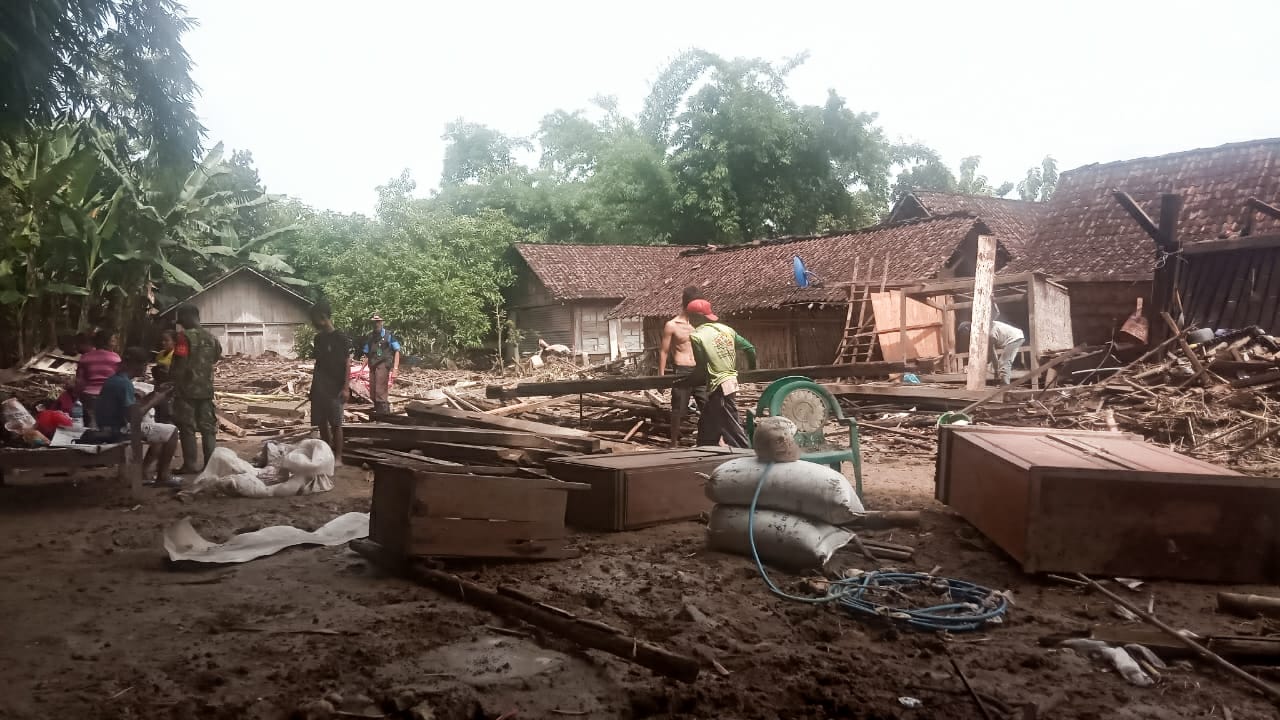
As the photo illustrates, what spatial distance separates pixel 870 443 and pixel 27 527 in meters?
9.05

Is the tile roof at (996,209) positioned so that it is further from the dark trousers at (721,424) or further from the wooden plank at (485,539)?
the wooden plank at (485,539)

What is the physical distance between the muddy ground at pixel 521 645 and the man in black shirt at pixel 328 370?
11.1 feet

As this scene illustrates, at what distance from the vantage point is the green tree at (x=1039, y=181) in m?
51.7

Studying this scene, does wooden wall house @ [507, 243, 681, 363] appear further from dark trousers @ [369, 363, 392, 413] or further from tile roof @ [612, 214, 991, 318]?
dark trousers @ [369, 363, 392, 413]

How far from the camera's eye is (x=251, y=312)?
30609 mm

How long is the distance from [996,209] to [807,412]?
2425cm

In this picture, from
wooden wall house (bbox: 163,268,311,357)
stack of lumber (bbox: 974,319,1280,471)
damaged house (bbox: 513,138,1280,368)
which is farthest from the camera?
wooden wall house (bbox: 163,268,311,357)

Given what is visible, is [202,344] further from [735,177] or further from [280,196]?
[735,177]

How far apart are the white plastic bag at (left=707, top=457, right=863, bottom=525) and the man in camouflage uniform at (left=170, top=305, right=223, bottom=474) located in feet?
17.8

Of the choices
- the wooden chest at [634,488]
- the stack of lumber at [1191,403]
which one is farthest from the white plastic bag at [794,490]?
the stack of lumber at [1191,403]

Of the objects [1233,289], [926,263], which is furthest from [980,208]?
[1233,289]

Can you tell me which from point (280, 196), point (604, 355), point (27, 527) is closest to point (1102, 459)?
point (27, 527)

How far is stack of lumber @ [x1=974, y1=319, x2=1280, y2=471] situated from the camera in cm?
959

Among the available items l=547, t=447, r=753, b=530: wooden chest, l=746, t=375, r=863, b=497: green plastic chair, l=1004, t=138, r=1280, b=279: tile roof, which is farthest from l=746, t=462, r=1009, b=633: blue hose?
l=1004, t=138, r=1280, b=279: tile roof
